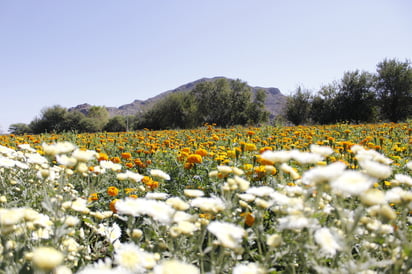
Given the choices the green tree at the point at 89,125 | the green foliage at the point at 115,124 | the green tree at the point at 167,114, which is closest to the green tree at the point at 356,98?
the green tree at the point at 167,114

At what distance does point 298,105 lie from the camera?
94.3ft

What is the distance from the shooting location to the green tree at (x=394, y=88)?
973 inches

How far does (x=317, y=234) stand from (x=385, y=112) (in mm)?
29217

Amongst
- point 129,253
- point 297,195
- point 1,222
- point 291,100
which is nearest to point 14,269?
point 1,222

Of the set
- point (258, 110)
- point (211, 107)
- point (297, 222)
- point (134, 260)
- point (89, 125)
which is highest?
point (211, 107)

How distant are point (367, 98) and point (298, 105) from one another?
6243mm

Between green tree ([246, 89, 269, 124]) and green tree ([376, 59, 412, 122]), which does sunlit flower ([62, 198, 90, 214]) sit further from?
green tree ([246, 89, 269, 124])

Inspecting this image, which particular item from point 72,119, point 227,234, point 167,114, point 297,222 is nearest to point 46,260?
point 227,234

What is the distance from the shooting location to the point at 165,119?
131 ft

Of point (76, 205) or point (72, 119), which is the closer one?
point (76, 205)

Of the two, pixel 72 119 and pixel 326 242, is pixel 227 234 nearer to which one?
pixel 326 242

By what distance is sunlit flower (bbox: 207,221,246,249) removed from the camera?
111 centimetres

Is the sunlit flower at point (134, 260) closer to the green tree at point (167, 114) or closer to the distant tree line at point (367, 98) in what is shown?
the distant tree line at point (367, 98)

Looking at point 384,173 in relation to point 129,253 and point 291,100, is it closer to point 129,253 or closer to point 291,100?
point 129,253
